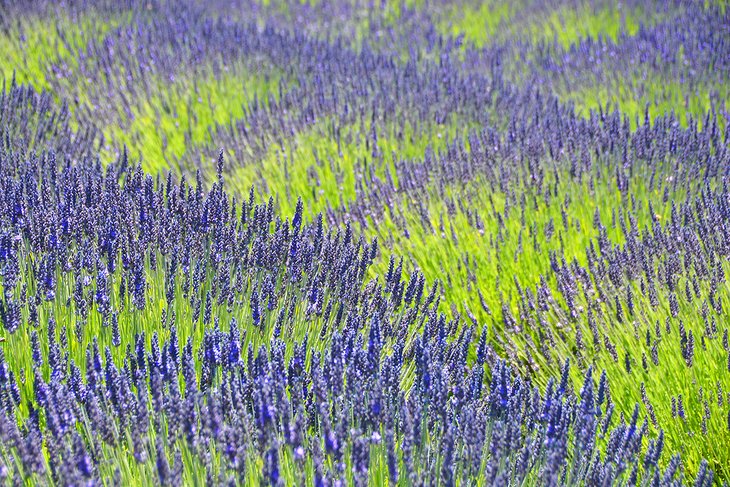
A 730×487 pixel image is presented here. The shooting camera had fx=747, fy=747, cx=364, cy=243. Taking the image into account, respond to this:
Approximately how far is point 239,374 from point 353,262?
845 millimetres

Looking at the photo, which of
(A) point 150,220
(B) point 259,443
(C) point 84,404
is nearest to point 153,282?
(A) point 150,220

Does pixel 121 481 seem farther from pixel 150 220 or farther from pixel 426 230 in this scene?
pixel 426 230

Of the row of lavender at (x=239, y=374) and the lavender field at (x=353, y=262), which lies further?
the lavender field at (x=353, y=262)

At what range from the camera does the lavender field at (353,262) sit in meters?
1.77

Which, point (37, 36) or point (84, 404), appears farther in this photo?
point (37, 36)

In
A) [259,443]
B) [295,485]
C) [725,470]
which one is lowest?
[725,470]

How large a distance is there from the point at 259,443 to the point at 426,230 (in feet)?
6.25

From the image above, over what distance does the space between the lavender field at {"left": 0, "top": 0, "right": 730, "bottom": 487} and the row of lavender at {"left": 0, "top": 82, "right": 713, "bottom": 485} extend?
10 mm

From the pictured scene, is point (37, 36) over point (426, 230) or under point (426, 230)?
over

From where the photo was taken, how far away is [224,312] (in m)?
2.39

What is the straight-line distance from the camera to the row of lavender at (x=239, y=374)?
1.67 m

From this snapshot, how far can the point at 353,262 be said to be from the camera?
2.69 meters

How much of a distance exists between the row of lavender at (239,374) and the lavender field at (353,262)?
0.01 m

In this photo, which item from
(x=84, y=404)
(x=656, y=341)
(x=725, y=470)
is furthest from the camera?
(x=656, y=341)
